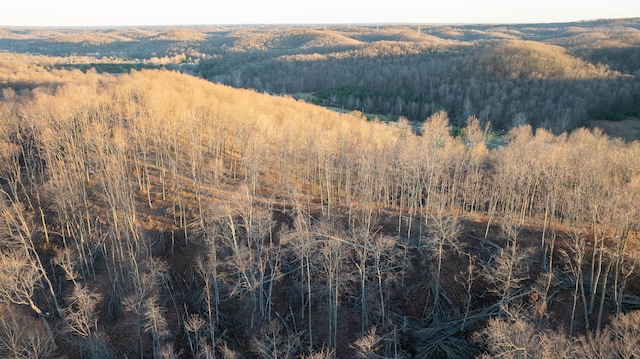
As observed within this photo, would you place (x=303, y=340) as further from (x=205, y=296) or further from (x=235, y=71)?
(x=235, y=71)

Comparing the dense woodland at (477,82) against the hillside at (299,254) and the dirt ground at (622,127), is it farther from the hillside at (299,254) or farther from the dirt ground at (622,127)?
the hillside at (299,254)

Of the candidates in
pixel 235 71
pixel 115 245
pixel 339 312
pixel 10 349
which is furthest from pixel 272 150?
pixel 235 71

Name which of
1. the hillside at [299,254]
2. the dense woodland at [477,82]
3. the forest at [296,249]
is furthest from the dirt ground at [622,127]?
the forest at [296,249]

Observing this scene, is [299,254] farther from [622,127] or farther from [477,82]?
[477,82]

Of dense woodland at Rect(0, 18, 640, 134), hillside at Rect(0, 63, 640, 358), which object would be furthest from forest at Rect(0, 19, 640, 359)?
dense woodland at Rect(0, 18, 640, 134)

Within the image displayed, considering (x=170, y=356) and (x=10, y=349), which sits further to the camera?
(x=170, y=356)

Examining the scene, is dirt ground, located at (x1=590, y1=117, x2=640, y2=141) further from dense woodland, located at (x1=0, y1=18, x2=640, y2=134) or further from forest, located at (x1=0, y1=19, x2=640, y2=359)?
forest, located at (x1=0, y1=19, x2=640, y2=359)
